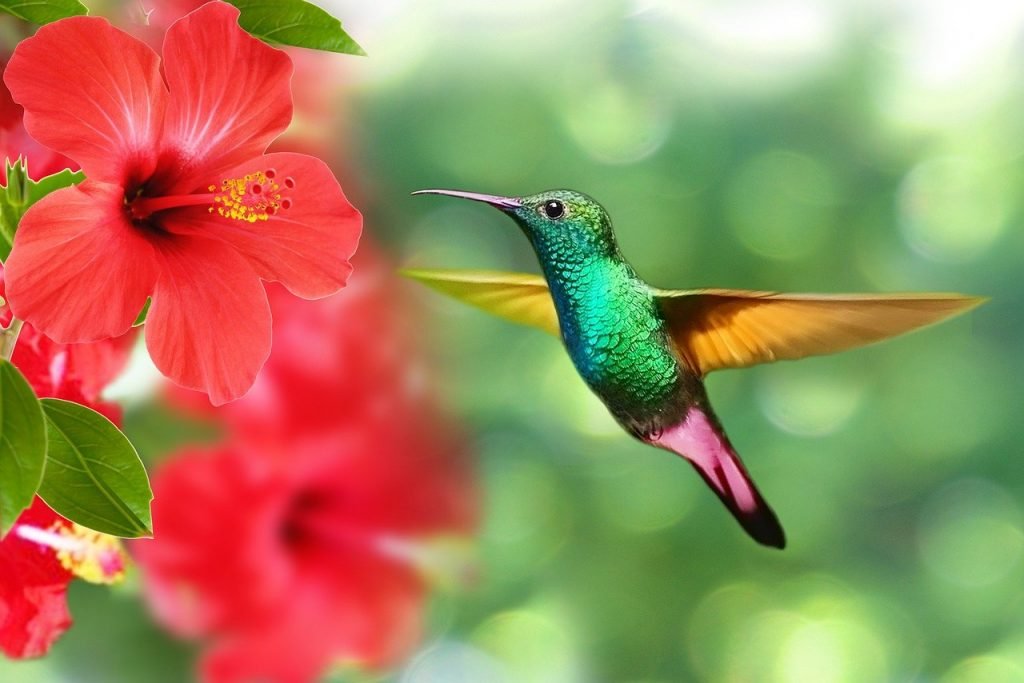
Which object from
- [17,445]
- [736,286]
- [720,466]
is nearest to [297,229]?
[17,445]

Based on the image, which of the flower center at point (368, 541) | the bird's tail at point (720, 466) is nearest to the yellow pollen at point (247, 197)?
the bird's tail at point (720, 466)

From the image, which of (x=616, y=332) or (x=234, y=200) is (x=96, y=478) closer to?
(x=234, y=200)

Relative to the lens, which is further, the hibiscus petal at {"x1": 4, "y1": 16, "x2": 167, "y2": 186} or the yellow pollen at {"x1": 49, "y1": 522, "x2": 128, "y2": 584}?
the yellow pollen at {"x1": 49, "y1": 522, "x2": 128, "y2": 584}

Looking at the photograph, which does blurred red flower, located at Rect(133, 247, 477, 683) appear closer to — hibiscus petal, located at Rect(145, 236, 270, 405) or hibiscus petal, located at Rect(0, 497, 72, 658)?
hibiscus petal, located at Rect(0, 497, 72, 658)

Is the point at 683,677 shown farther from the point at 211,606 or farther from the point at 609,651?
the point at 211,606

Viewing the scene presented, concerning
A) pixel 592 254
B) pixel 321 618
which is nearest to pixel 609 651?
pixel 321 618

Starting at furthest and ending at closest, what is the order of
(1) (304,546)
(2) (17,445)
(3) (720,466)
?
(1) (304,546) → (3) (720,466) → (2) (17,445)

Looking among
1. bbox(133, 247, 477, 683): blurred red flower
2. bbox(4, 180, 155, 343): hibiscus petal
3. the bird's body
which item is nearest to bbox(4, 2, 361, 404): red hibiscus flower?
bbox(4, 180, 155, 343): hibiscus petal
